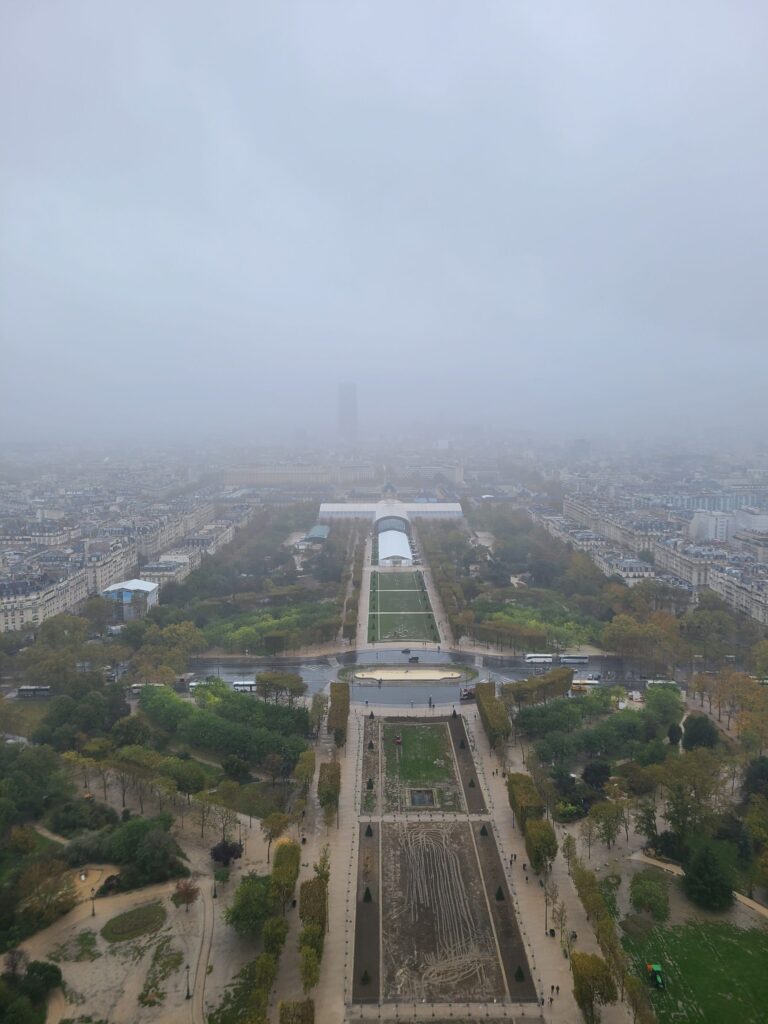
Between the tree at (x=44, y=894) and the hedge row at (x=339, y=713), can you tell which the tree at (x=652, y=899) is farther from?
the tree at (x=44, y=894)

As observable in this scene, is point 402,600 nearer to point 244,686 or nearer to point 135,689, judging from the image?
point 244,686

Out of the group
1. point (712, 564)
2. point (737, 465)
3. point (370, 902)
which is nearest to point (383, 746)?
point (370, 902)

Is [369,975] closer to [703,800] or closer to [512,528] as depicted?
[703,800]

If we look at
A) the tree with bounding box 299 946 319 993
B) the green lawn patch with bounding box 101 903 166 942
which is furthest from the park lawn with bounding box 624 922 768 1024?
the green lawn patch with bounding box 101 903 166 942

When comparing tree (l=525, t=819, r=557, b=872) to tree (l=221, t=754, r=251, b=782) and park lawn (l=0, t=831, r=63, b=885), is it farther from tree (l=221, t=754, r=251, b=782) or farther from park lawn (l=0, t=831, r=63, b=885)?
park lawn (l=0, t=831, r=63, b=885)

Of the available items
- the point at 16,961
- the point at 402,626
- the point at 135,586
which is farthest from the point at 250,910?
the point at 135,586

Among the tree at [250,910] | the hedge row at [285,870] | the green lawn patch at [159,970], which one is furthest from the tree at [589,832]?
the green lawn patch at [159,970]

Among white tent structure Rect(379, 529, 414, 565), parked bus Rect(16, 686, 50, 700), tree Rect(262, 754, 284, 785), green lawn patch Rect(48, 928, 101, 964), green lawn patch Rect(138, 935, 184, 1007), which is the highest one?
white tent structure Rect(379, 529, 414, 565)

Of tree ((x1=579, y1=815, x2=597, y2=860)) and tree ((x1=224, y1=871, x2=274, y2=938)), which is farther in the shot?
tree ((x1=579, y1=815, x2=597, y2=860))
